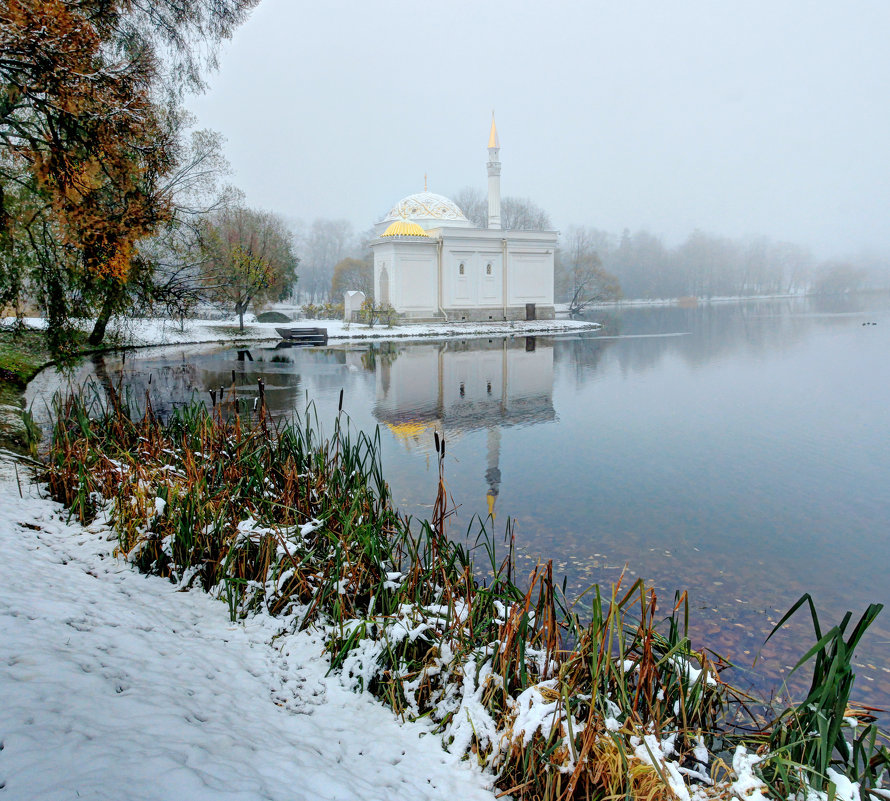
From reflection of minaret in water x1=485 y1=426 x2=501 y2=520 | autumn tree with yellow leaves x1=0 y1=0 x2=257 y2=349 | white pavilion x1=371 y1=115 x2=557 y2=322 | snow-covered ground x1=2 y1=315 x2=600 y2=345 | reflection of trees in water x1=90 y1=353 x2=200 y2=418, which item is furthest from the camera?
white pavilion x1=371 y1=115 x2=557 y2=322

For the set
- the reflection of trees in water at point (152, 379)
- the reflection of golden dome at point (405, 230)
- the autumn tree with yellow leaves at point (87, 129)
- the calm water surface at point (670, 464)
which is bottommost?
the calm water surface at point (670, 464)

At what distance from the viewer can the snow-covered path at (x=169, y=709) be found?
1956 mm

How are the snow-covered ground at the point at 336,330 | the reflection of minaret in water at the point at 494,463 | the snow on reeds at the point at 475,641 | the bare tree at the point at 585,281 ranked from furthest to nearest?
the bare tree at the point at 585,281
the snow-covered ground at the point at 336,330
the reflection of minaret in water at the point at 494,463
the snow on reeds at the point at 475,641

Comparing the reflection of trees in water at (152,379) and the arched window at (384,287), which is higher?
the arched window at (384,287)

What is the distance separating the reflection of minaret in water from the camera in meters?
6.29

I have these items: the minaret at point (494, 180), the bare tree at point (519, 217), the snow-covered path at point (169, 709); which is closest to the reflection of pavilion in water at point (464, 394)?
the snow-covered path at point (169, 709)

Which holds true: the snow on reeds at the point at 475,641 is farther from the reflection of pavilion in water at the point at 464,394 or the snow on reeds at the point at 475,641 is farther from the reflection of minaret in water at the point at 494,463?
the reflection of minaret in water at the point at 494,463

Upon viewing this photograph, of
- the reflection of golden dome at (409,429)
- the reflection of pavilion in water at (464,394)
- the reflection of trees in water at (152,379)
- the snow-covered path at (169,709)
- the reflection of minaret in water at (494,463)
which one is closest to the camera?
the snow-covered path at (169,709)

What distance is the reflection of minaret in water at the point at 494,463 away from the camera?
6.29 meters

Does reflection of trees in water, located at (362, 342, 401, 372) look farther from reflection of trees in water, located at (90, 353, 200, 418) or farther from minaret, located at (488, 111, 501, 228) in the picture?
minaret, located at (488, 111, 501, 228)

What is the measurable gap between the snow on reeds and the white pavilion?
91.1ft

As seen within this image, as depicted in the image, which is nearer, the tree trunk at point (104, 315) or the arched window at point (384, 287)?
the tree trunk at point (104, 315)

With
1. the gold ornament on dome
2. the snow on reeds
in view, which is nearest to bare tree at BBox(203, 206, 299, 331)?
the gold ornament on dome

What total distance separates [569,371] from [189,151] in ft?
47.8
